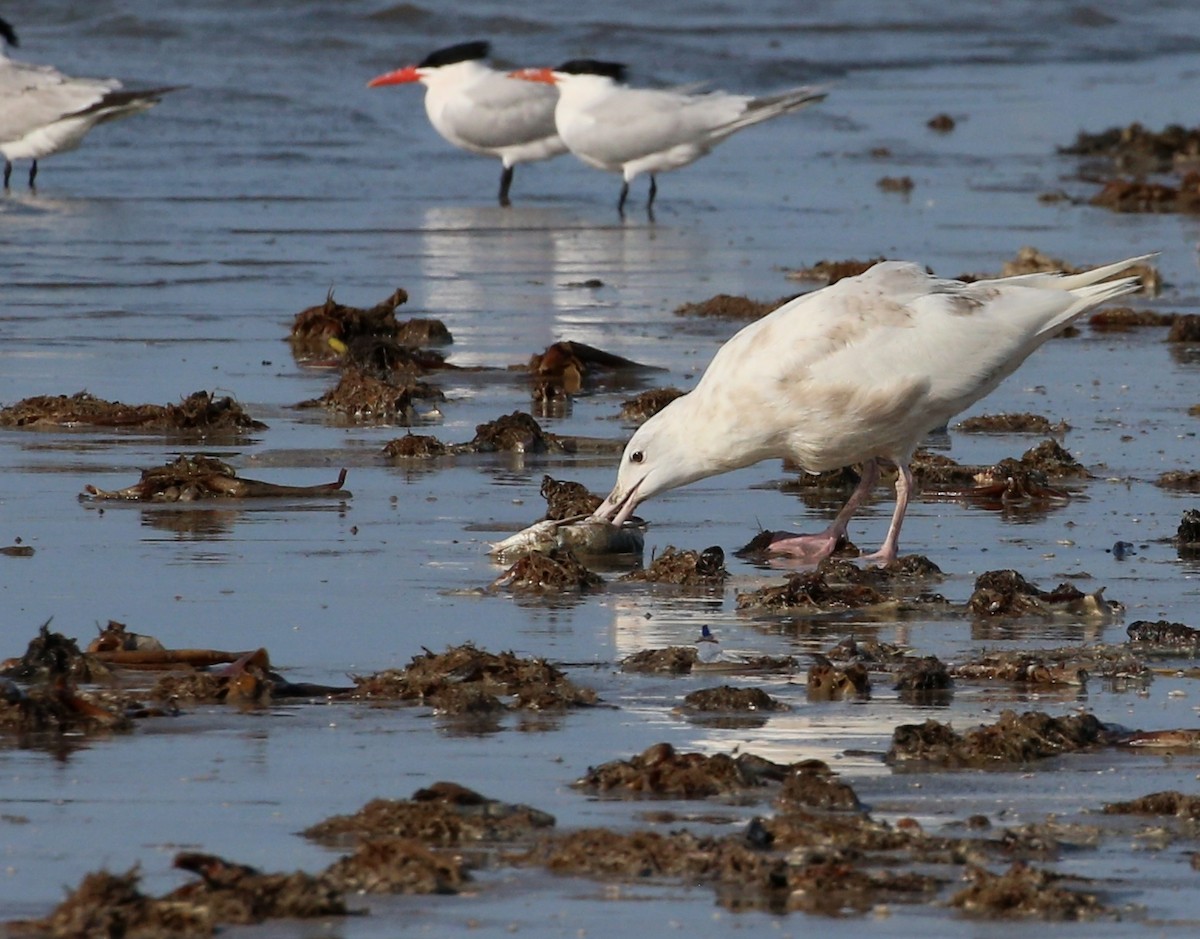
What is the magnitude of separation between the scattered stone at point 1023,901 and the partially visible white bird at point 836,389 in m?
3.34

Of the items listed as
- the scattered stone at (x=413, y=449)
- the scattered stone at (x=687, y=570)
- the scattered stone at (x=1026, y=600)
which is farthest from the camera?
the scattered stone at (x=413, y=449)

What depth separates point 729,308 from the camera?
42.0 feet

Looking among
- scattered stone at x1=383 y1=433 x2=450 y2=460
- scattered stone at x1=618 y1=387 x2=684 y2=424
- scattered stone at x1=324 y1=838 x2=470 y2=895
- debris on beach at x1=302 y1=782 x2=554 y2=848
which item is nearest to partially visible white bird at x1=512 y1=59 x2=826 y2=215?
scattered stone at x1=618 y1=387 x2=684 y2=424

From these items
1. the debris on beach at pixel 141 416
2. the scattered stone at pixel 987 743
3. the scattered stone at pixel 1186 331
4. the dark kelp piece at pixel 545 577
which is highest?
the scattered stone at pixel 1186 331

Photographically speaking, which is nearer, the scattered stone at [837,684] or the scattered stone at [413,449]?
the scattered stone at [837,684]

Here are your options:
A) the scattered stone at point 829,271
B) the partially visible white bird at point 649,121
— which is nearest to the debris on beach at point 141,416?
the scattered stone at point 829,271

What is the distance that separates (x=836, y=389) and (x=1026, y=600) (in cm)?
128

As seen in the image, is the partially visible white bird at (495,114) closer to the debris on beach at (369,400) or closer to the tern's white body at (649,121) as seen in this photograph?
the tern's white body at (649,121)

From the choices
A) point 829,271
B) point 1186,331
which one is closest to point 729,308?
point 829,271

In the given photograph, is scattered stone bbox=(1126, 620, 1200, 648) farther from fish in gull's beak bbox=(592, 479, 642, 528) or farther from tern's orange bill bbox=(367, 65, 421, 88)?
tern's orange bill bbox=(367, 65, 421, 88)

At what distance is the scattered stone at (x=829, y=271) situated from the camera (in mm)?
13688

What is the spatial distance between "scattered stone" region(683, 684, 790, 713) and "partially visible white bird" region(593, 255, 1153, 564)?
6.45 feet

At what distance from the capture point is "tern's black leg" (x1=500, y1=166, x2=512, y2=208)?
19438 mm

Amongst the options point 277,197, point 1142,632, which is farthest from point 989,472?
point 277,197
